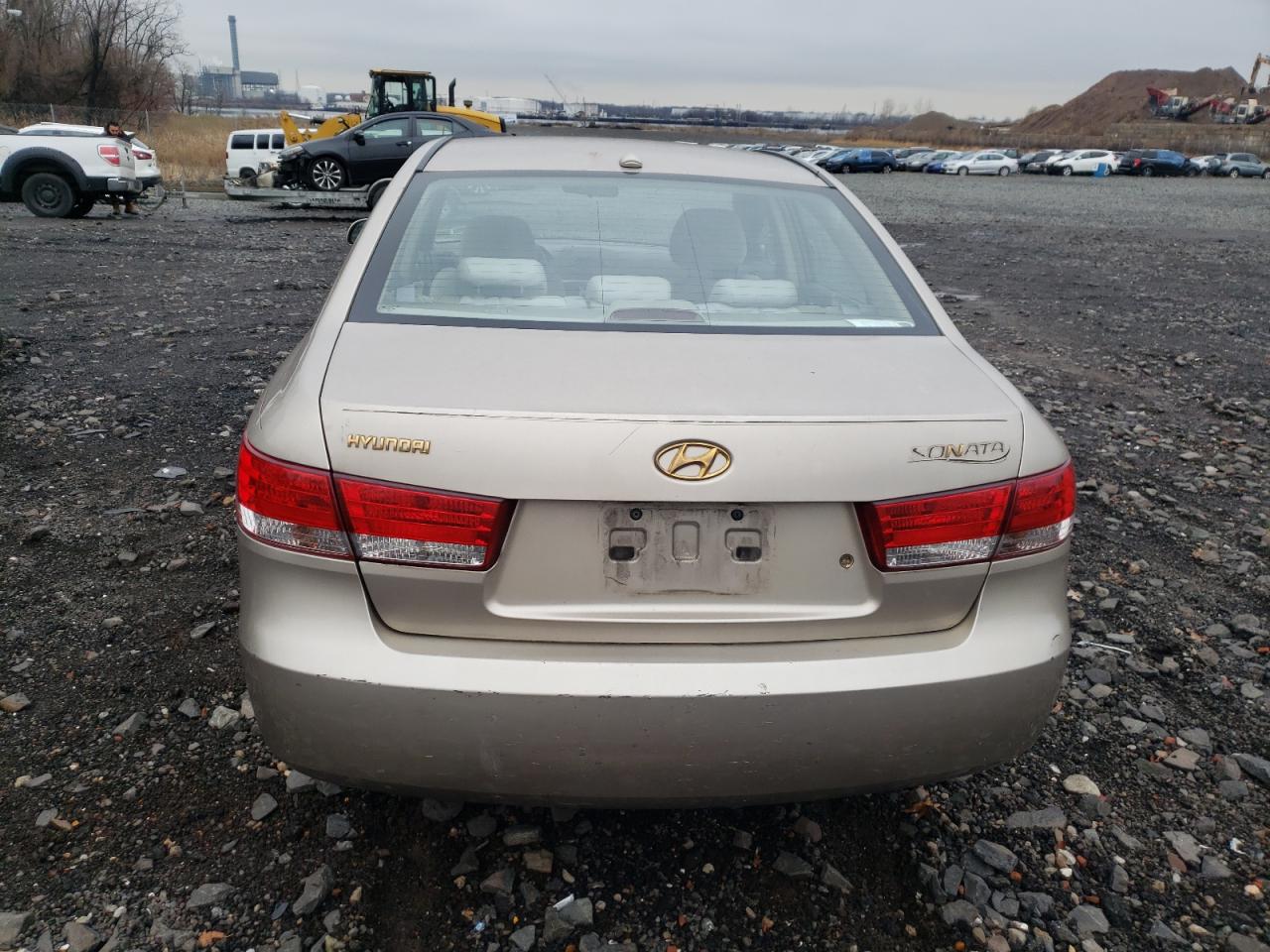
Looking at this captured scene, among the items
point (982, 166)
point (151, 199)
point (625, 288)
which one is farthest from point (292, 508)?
point (982, 166)

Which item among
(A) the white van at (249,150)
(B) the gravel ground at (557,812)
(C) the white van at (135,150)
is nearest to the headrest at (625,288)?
(B) the gravel ground at (557,812)

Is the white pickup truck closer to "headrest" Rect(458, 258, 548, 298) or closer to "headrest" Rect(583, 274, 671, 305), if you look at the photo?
"headrest" Rect(458, 258, 548, 298)

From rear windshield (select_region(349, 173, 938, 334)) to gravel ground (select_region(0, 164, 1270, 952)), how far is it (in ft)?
4.28

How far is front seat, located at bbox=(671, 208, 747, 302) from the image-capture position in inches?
103

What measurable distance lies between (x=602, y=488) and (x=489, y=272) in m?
1.09

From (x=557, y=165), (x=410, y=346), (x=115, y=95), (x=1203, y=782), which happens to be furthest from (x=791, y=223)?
(x=115, y=95)

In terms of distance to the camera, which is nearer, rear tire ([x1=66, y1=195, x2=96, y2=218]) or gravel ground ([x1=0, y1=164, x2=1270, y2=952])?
gravel ground ([x1=0, y1=164, x2=1270, y2=952])

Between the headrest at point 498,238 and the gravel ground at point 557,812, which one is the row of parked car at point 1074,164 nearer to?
the gravel ground at point 557,812

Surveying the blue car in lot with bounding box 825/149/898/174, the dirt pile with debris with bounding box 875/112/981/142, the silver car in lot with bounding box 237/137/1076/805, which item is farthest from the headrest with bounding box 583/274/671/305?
the dirt pile with debris with bounding box 875/112/981/142

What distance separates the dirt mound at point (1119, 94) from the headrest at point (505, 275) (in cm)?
12820

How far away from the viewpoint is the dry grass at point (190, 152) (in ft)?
98.5

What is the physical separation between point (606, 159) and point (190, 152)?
36638 millimetres


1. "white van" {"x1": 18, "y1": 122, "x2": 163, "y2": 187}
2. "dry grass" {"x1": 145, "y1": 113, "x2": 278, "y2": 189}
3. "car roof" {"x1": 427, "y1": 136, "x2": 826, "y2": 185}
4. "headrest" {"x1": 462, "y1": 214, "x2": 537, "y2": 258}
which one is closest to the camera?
"headrest" {"x1": 462, "y1": 214, "x2": 537, "y2": 258}

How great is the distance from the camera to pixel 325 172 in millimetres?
19109
